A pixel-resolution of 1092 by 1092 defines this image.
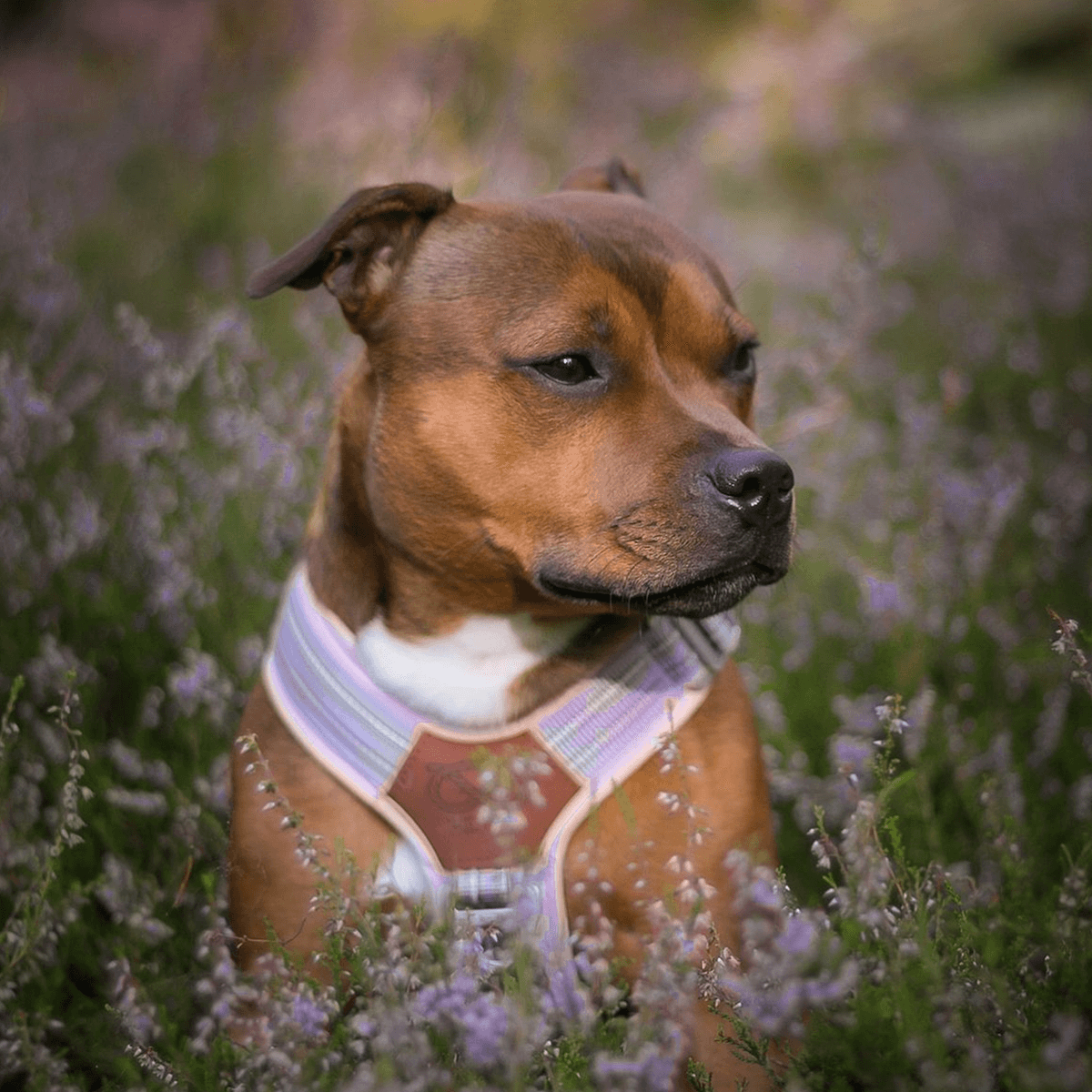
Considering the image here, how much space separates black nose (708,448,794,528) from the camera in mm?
2371

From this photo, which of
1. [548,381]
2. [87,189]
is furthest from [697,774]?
[87,189]

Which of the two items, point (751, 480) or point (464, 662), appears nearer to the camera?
point (751, 480)

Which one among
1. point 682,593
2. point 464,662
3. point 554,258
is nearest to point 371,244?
point 554,258

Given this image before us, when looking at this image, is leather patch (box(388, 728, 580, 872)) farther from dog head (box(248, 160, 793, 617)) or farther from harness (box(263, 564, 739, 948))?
dog head (box(248, 160, 793, 617))

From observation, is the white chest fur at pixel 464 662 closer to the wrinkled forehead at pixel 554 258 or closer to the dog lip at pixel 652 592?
the dog lip at pixel 652 592

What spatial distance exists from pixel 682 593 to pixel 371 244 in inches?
46.6

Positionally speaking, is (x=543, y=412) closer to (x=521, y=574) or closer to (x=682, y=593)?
(x=521, y=574)

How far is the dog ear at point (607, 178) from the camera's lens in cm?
367

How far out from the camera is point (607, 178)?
368 cm

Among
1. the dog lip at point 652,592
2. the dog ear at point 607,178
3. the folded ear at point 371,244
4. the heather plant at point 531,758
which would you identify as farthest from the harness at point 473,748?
the dog ear at point 607,178

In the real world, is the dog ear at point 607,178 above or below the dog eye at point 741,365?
above

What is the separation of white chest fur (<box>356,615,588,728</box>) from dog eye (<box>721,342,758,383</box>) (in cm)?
76

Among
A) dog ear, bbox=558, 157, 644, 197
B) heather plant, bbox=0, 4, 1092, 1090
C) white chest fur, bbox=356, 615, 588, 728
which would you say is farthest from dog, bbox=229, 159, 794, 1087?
dog ear, bbox=558, 157, 644, 197

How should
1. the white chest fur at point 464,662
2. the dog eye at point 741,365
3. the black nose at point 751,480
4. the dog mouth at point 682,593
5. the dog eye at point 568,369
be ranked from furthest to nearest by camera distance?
the dog eye at point 741,365, the white chest fur at point 464,662, the dog eye at point 568,369, the dog mouth at point 682,593, the black nose at point 751,480
